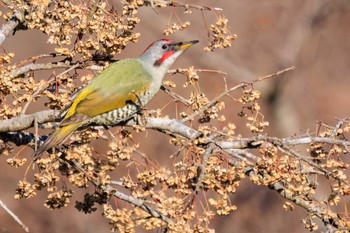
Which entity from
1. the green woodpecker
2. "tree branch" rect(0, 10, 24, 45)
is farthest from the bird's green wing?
"tree branch" rect(0, 10, 24, 45)

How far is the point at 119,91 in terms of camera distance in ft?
19.2

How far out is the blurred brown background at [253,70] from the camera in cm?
1207

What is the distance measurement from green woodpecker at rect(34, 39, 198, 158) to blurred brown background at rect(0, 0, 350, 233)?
5.88m

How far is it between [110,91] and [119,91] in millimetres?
83

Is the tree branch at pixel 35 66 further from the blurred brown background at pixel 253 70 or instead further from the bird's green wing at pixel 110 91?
the blurred brown background at pixel 253 70

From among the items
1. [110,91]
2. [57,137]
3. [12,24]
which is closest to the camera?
[57,137]

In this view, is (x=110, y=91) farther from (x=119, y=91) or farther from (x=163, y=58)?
(x=163, y=58)

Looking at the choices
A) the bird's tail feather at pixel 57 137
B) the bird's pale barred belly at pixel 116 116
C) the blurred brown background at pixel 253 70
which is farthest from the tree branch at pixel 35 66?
the blurred brown background at pixel 253 70

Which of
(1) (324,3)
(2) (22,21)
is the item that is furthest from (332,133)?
(1) (324,3)

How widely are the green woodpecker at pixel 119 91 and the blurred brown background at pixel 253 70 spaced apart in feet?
19.3

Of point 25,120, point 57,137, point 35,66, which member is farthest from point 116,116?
point 25,120

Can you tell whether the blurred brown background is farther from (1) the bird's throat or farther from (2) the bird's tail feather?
(2) the bird's tail feather

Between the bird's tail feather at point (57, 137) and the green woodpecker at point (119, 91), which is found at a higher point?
the green woodpecker at point (119, 91)

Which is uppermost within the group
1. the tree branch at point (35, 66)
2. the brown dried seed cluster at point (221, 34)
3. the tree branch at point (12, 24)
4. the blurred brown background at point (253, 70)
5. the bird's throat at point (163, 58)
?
the blurred brown background at point (253, 70)
